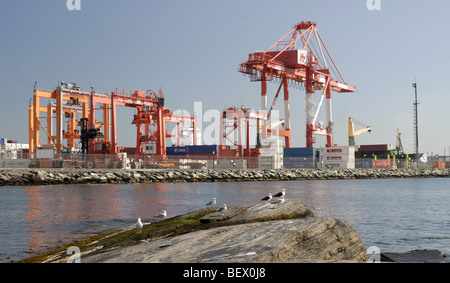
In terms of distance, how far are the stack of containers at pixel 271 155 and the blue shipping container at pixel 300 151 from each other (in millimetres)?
2595

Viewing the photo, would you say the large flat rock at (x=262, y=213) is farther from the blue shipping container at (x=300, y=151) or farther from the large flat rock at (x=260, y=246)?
the blue shipping container at (x=300, y=151)

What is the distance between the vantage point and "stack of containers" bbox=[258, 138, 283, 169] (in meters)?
66.9

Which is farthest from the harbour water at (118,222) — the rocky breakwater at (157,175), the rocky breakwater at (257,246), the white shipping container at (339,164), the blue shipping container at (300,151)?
the white shipping container at (339,164)

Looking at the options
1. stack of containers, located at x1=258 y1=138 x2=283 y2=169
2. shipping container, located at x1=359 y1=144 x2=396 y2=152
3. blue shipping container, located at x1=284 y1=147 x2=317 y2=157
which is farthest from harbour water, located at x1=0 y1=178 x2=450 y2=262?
shipping container, located at x1=359 y1=144 x2=396 y2=152

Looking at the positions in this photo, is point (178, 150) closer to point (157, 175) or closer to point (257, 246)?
point (157, 175)

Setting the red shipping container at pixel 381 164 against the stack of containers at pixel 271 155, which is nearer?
the stack of containers at pixel 271 155

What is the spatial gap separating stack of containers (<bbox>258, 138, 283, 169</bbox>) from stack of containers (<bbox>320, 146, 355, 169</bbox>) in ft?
27.2

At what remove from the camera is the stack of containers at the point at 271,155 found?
220 feet

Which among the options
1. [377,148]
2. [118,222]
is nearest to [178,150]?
[377,148]

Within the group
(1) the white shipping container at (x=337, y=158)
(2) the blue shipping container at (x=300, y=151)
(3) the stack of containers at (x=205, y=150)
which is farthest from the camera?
(1) the white shipping container at (x=337, y=158)

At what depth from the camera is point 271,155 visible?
68.2m
